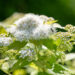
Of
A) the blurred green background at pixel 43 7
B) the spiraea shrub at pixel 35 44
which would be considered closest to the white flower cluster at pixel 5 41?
the spiraea shrub at pixel 35 44

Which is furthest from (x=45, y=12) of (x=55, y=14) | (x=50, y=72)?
(x=50, y=72)

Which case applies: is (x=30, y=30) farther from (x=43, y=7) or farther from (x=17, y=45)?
(x=43, y=7)

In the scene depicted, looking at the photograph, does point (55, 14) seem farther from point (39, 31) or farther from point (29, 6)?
point (39, 31)

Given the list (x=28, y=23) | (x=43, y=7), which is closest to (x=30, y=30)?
(x=28, y=23)

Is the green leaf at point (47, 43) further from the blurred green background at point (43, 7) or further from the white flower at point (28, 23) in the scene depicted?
the blurred green background at point (43, 7)

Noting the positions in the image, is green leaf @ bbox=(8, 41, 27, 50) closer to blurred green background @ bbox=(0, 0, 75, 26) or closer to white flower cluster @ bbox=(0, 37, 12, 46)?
white flower cluster @ bbox=(0, 37, 12, 46)

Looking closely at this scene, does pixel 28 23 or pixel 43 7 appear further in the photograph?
pixel 43 7

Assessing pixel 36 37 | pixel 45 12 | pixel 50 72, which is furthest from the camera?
pixel 45 12

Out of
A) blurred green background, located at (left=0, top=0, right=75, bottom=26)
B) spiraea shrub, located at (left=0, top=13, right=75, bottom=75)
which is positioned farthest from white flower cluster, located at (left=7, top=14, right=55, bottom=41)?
blurred green background, located at (left=0, top=0, right=75, bottom=26)
